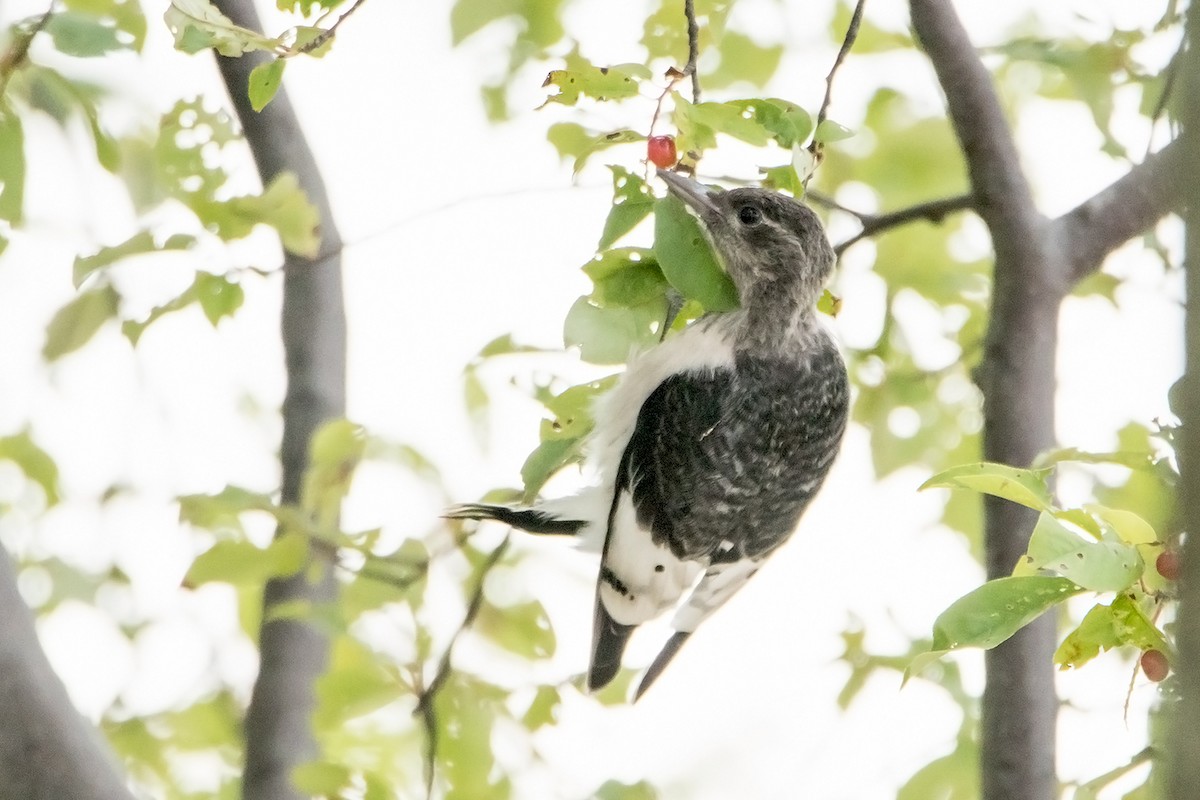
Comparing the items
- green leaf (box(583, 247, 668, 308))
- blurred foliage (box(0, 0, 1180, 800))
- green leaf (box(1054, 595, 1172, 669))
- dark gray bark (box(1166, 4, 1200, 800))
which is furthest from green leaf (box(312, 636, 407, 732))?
dark gray bark (box(1166, 4, 1200, 800))

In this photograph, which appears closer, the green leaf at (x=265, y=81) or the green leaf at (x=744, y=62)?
the green leaf at (x=265, y=81)

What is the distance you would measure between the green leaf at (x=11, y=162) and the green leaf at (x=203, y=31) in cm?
69

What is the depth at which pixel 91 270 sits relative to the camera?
210 centimetres

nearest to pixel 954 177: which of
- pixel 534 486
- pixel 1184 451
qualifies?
pixel 534 486

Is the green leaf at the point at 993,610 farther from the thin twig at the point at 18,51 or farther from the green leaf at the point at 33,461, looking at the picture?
the green leaf at the point at 33,461

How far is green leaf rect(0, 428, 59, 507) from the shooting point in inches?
136

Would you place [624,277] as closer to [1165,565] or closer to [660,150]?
[660,150]

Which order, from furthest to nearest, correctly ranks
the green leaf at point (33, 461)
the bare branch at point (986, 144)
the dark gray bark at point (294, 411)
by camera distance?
the green leaf at point (33, 461)
the dark gray bark at point (294, 411)
the bare branch at point (986, 144)

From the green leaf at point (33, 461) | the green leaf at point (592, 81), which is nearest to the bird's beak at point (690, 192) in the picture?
the green leaf at point (592, 81)

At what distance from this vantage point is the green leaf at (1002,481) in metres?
1.50

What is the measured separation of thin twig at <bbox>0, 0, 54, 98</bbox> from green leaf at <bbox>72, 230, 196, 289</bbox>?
29 cm

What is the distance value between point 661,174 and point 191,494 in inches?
38.8

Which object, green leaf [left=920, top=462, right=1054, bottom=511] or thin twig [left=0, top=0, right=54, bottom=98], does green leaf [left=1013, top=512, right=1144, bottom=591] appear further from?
thin twig [left=0, top=0, right=54, bottom=98]

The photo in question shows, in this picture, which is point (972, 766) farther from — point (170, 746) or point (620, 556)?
point (170, 746)
